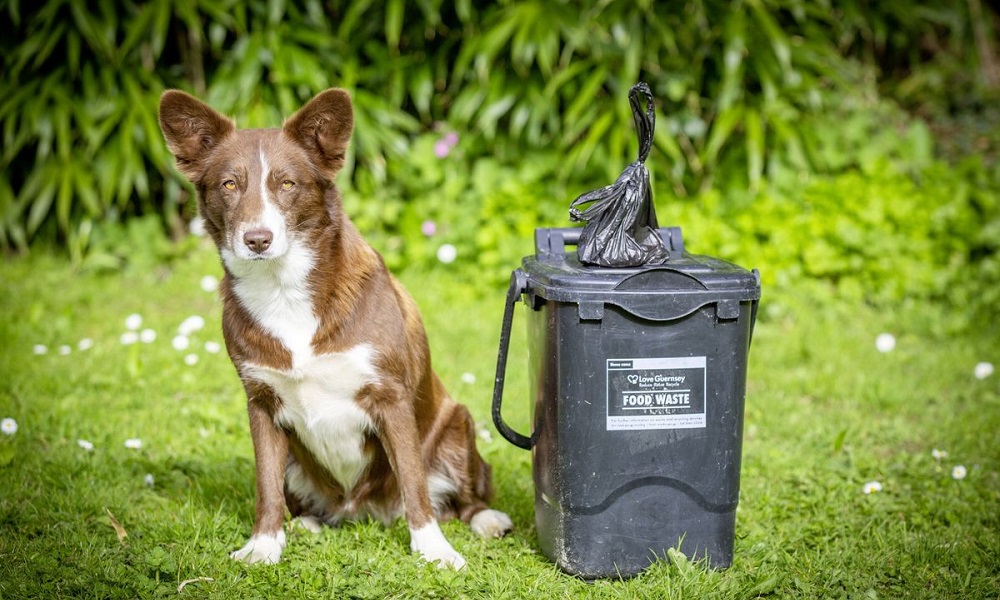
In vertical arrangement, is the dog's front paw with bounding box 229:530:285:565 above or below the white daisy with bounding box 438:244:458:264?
below

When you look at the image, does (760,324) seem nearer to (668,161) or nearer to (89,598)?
(668,161)

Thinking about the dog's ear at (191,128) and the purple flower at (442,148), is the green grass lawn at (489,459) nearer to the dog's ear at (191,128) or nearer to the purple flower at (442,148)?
the purple flower at (442,148)

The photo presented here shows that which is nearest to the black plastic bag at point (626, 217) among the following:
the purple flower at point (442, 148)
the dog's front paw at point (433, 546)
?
the dog's front paw at point (433, 546)

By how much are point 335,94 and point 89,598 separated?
1409 mm

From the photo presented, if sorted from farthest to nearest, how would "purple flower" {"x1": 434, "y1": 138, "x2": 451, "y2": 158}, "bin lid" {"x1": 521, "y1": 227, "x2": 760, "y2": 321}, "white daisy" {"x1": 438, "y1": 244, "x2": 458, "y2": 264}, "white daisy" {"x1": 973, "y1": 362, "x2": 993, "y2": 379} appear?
"purple flower" {"x1": 434, "y1": 138, "x2": 451, "y2": 158} < "white daisy" {"x1": 438, "y1": 244, "x2": 458, "y2": 264} < "white daisy" {"x1": 973, "y1": 362, "x2": 993, "y2": 379} < "bin lid" {"x1": 521, "y1": 227, "x2": 760, "y2": 321}

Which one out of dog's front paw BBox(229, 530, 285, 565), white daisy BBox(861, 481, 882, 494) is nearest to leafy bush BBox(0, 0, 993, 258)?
white daisy BBox(861, 481, 882, 494)

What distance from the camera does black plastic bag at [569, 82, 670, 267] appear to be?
236cm

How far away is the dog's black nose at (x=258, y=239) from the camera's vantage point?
225cm

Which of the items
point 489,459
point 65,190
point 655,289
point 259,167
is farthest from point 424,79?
point 655,289

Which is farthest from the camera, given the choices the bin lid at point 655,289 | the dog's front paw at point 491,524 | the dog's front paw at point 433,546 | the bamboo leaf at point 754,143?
the bamboo leaf at point 754,143

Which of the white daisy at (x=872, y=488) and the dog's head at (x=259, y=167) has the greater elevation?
the dog's head at (x=259, y=167)

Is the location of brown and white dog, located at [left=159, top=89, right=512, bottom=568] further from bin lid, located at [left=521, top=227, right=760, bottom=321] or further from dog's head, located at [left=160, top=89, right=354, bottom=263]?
bin lid, located at [left=521, top=227, right=760, bottom=321]

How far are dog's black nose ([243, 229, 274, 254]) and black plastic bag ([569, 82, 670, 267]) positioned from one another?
77 centimetres

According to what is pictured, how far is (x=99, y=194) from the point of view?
557 centimetres
